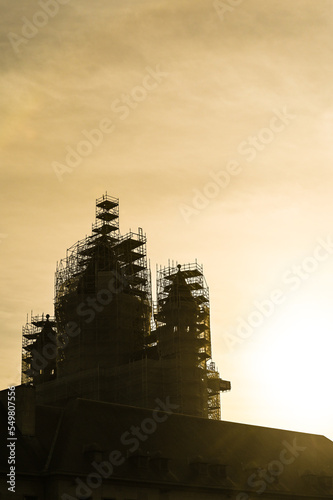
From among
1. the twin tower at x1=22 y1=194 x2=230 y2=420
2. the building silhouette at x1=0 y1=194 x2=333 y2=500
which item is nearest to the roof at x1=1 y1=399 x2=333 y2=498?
the building silhouette at x1=0 y1=194 x2=333 y2=500

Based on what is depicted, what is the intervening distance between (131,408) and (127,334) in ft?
77.9

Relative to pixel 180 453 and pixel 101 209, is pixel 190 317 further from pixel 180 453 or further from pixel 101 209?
pixel 180 453

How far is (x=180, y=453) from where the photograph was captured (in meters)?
59.7

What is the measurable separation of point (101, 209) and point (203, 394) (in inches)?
1090

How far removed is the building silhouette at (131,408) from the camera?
175 ft

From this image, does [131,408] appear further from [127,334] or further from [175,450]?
[127,334]

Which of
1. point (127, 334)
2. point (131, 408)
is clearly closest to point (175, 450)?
point (131, 408)

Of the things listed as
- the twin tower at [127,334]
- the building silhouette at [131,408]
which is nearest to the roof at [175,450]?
the building silhouette at [131,408]

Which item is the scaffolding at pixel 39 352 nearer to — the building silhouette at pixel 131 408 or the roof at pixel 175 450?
the building silhouette at pixel 131 408

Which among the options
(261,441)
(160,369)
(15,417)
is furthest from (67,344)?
(15,417)

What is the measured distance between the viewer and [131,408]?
61.5m

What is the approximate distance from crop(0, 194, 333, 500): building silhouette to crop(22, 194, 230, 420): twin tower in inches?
5.0

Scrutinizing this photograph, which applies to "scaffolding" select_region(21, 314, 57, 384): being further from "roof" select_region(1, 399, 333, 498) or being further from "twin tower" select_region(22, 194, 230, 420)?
"roof" select_region(1, 399, 333, 498)

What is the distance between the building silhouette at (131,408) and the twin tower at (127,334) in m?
0.13
